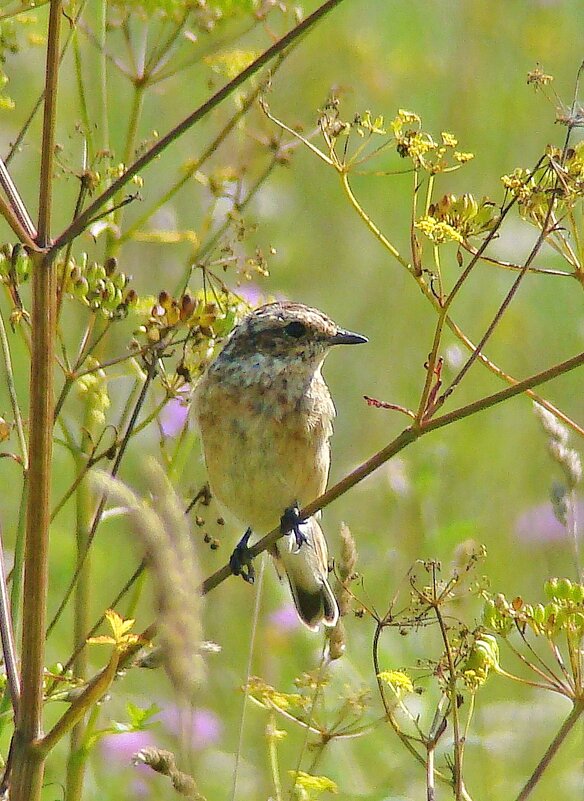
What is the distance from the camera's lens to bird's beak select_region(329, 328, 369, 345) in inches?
161

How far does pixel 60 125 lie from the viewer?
6043mm

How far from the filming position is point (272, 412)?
14.0ft

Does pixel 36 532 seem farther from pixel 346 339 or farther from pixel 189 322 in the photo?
pixel 346 339

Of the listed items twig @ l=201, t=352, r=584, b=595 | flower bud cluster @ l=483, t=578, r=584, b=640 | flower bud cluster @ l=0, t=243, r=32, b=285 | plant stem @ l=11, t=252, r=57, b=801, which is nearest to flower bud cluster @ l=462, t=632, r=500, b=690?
flower bud cluster @ l=483, t=578, r=584, b=640

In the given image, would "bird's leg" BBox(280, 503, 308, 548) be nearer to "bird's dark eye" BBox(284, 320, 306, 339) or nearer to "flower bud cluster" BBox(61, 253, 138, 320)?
"bird's dark eye" BBox(284, 320, 306, 339)

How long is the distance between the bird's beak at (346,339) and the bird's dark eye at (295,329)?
4.3 inches

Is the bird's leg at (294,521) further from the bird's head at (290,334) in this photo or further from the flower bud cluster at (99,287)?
the flower bud cluster at (99,287)

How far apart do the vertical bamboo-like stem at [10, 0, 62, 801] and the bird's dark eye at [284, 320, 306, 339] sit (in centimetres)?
214

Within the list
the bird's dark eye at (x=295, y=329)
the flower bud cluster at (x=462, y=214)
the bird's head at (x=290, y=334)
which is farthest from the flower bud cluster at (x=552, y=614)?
the bird's dark eye at (x=295, y=329)

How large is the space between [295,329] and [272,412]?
11.6 inches

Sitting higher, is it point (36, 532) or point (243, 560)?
point (243, 560)

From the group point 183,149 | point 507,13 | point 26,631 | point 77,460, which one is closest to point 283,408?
point 77,460

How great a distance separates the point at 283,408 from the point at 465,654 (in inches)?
76.3

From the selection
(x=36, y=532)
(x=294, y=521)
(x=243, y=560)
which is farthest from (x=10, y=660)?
(x=243, y=560)
